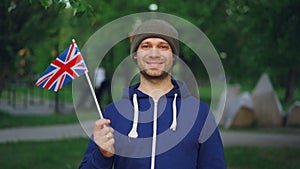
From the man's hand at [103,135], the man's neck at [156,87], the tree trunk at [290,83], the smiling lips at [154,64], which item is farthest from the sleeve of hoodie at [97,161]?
the tree trunk at [290,83]

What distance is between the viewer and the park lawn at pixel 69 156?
8.83 metres

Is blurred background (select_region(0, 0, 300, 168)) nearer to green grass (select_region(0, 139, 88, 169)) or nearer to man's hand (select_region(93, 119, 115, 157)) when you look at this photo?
green grass (select_region(0, 139, 88, 169))

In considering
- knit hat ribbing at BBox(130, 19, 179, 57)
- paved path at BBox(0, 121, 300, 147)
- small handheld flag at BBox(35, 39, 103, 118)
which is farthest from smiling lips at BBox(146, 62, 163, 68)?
paved path at BBox(0, 121, 300, 147)

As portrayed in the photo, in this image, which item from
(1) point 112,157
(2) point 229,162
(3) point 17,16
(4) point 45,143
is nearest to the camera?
(1) point 112,157

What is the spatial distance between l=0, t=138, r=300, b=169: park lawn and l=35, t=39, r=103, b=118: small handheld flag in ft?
19.2

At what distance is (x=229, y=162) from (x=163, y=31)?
6.84m

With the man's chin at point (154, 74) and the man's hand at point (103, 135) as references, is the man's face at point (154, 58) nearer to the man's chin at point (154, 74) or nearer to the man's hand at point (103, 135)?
the man's chin at point (154, 74)

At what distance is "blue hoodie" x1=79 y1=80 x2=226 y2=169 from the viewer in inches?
102

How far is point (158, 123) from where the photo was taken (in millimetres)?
2654

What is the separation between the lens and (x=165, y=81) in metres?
2.67

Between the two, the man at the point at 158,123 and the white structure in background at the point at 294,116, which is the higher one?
the man at the point at 158,123

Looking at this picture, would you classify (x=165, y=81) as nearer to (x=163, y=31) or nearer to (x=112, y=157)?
(x=163, y=31)

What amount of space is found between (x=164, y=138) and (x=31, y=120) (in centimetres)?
1299

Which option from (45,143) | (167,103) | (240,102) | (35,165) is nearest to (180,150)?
(167,103)
